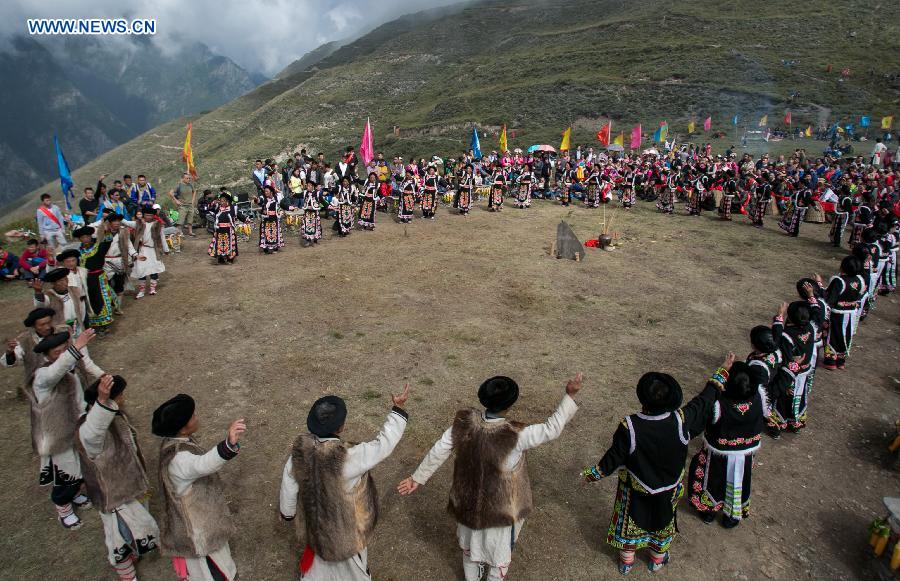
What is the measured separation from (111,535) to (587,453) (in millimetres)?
4449

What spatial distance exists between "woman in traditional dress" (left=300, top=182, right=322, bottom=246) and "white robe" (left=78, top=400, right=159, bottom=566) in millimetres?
10090

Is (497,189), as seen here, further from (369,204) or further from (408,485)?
(408,485)

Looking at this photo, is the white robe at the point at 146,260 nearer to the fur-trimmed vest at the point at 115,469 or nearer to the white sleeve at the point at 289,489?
the fur-trimmed vest at the point at 115,469

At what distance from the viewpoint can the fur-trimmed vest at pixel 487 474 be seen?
3.34 m

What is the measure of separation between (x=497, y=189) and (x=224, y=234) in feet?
31.7

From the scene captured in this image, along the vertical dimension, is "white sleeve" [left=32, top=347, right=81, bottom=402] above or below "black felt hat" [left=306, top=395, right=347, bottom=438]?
below

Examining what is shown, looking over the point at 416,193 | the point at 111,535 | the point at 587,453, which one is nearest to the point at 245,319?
the point at 111,535

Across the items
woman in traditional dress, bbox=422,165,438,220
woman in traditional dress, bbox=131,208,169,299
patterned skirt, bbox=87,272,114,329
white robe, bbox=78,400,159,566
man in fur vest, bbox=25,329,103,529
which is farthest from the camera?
woman in traditional dress, bbox=422,165,438,220

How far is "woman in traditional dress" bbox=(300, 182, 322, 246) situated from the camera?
13070 mm

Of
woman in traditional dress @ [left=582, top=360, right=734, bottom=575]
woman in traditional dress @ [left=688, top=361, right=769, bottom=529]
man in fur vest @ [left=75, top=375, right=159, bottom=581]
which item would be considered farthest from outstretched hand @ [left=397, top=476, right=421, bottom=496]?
woman in traditional dress @ [left=688, top=361, right=769, bottom=529]

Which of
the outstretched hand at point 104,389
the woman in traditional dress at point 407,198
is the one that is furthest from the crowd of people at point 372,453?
the woman in traditional dress at point 407,198

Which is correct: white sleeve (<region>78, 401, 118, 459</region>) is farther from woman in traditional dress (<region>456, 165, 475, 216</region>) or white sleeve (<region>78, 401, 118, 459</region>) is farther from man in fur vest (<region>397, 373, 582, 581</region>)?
woman in traditional dress (<region>456, 165, 475, 216</region>)

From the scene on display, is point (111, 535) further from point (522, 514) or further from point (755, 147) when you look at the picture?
point (755, 147)

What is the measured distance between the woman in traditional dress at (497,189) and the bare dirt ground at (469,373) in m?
4.22
